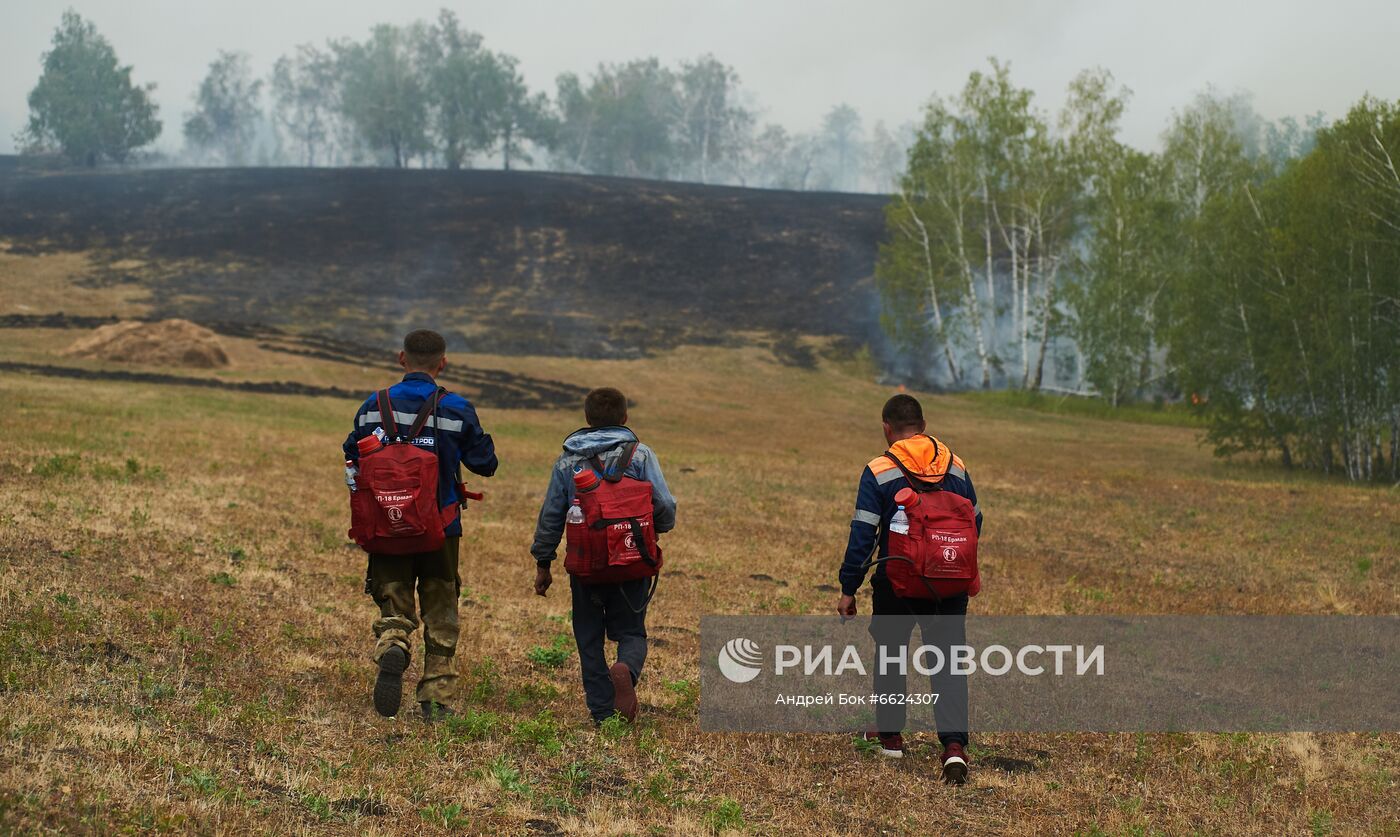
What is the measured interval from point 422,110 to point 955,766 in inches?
4629

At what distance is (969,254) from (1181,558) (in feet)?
134

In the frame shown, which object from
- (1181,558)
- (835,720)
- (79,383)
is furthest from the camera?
(79,383)

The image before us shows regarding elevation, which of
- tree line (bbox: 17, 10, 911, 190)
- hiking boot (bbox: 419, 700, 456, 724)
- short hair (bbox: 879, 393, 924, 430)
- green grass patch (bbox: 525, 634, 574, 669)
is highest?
tree line (bbox: 17, 10, 911, 190)

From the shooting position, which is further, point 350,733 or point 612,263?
point 612,263

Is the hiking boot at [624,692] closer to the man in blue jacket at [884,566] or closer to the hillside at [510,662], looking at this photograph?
the hillside at [510,662]

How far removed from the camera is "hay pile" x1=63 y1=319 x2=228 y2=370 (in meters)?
39.5

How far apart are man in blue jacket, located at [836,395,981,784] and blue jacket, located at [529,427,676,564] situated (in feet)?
4.05

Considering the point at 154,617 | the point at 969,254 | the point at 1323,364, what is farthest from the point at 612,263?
the point at 154,617

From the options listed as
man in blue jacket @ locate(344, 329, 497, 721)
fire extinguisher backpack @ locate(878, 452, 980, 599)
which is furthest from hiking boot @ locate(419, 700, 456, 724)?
fire extinguisher backpack @ locate(878, 452, 980, 599)

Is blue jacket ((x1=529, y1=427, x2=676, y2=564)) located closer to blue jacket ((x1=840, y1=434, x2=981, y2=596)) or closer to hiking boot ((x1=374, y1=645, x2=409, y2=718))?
hiking boot ((x1=374, y1=645, x2=409, y2=718))

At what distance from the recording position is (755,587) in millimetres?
14453

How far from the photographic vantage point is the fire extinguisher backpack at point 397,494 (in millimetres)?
7664

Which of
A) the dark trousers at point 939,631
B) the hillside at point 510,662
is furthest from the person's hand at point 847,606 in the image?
the hillside at point 510,662

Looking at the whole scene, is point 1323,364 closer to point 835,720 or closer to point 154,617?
point 835,720
